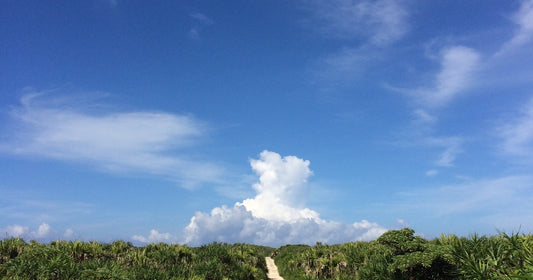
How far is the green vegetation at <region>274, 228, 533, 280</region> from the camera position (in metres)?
12.3

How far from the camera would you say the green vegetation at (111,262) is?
46.3 feet

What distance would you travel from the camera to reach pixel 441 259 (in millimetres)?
15750

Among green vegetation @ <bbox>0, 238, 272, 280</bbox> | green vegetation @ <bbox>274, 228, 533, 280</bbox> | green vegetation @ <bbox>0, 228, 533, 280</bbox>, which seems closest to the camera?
green vegetation @ <bbox>274, 228, 533, 280</bbox>

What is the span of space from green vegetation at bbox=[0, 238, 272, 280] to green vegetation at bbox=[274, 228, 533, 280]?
715cm

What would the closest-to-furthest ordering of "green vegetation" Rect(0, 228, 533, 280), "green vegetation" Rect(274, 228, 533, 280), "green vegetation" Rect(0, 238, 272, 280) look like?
1. "green vegetation" Rect(274, 228, 533, 280)
2. "green vegetation" Rect(0, 228, 533, 280)
3. "green vegetation" Rect(0, 238, 272, 280)

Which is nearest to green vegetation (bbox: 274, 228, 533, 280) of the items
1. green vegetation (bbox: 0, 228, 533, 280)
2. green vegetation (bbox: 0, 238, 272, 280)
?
green vegetation (bbox: 0, 228, 533, 280)

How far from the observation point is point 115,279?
13.6 meters

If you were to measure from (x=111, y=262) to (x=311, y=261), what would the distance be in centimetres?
1548

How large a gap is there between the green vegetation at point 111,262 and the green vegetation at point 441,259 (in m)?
7.15

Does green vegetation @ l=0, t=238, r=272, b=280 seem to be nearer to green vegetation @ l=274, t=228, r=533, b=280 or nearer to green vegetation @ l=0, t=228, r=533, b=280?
green vegetation @ l=0, t=228, r=533, b=280

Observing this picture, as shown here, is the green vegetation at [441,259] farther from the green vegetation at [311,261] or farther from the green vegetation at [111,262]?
the green vegetation at [111,262]

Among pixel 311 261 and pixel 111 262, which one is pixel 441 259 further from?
pixel 111 262

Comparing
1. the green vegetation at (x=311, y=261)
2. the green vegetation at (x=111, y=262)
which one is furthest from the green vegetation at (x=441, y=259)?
the green vegetation at (x=111, y=262)

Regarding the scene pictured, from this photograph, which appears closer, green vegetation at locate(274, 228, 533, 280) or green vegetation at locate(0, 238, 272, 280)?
green vegetation at locate(274, 228, 533, 280)
